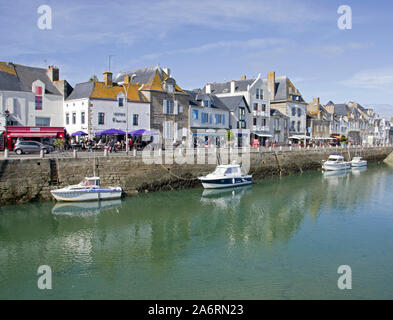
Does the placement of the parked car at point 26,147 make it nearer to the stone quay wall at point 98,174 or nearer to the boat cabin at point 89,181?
the stone quay wall at point 98,174

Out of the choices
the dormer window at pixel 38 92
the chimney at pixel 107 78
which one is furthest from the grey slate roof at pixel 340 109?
the dormer window at pixel 38 92

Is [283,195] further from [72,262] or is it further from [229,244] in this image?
[72,262]

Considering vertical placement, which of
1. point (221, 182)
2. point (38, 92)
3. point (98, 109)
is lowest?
point (221, 182)

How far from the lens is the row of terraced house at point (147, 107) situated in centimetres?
3300

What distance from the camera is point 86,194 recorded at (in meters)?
23.7

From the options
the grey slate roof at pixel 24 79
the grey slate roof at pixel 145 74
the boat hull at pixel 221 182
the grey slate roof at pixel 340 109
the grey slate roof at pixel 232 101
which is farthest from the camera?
the grey slate roof at pixel 340 109

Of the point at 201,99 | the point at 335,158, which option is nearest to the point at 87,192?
the point at 201,99

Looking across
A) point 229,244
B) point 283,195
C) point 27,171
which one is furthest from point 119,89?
point 229,244

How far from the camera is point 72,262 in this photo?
14.2m

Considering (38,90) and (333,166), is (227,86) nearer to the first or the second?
(333,166)

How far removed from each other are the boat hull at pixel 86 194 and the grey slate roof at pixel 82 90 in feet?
43.4

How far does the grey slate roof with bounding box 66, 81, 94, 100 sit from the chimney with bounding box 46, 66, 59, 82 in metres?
2.23

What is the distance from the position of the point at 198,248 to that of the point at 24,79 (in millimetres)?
26902

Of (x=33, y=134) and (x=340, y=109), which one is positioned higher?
(x=340, y=109)
